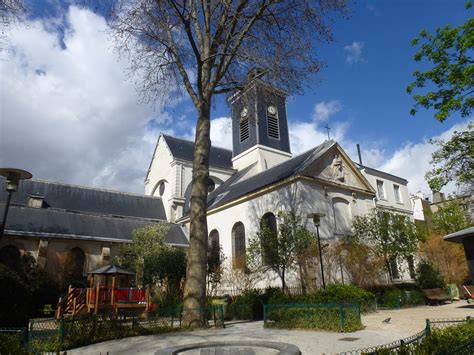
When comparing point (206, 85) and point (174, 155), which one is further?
point (174, 155)

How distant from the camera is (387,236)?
2036cm

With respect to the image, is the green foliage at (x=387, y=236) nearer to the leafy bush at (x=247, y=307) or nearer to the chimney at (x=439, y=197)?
the leafy bush at (x=247, y=307)

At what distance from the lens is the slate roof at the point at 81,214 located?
73.4 ft

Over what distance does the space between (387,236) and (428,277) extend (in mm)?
4428

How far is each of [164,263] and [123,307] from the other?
18.5ft

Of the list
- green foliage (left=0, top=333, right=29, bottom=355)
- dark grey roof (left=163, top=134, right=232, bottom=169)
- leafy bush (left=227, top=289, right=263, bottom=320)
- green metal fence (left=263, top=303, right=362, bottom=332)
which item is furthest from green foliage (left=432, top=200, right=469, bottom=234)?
green foliage (left=0, top=333, right=29, bottom=355)

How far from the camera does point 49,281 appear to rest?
63.8ft

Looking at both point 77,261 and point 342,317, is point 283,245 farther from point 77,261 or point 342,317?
point 77,261

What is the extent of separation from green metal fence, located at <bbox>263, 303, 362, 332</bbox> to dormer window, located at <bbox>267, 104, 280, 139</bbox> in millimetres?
24187

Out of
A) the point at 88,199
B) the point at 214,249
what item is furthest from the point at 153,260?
the point at 88,199

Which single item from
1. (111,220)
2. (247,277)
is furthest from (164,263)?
(111,220)

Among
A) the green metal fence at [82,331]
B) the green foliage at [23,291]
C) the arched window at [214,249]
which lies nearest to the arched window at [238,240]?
the arched window at [214,249]

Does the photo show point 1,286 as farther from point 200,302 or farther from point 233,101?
point 233,101

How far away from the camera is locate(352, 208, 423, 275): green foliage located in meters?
20.2
